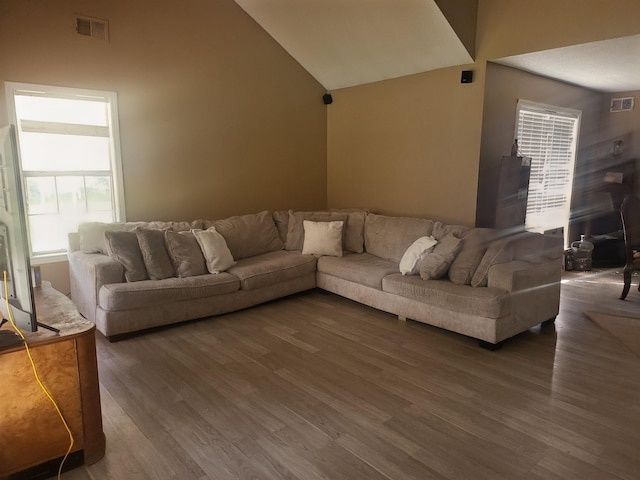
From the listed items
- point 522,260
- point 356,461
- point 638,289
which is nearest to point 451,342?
point 522,260

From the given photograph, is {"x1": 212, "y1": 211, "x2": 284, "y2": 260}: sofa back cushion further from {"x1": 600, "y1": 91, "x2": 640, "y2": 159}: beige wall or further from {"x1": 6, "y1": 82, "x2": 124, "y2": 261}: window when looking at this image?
{"x1": 600, "y1": 91, "x2": 640, "y2": 159}: beige wall

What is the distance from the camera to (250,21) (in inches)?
210

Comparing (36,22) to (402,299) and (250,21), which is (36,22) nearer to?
(250,21)

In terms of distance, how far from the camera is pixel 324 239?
193 inches

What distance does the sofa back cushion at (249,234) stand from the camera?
4719mm

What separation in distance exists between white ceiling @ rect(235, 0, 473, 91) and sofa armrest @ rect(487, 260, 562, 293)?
2270mm

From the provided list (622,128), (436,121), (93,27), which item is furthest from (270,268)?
(622,128)

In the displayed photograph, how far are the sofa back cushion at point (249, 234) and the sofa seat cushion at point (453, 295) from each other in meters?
1.59

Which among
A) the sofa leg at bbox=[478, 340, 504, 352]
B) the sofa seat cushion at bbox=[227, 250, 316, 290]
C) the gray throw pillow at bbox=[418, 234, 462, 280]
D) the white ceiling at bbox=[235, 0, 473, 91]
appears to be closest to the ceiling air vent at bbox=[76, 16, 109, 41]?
the white ceiling at bbox=[235, 0, 473, 91]

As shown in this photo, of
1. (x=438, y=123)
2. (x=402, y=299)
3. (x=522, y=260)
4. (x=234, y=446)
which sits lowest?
(x=234, y=446)

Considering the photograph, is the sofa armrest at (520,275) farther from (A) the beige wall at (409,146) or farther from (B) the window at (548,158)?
(B) the window at (548,158)

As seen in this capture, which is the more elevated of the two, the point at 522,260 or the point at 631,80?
the point at 631,80

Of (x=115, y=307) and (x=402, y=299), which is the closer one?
(x=115, y=307)

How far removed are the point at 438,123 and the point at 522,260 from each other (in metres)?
1.98
